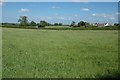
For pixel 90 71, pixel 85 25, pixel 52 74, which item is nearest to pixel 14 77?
pixel 52 74

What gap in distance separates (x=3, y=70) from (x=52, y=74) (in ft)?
6.40

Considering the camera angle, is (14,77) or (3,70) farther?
(3,70)

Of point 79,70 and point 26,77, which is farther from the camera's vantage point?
point 79,70

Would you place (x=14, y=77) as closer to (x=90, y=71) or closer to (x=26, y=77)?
(x=26, y=77)

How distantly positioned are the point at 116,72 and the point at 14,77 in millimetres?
4029

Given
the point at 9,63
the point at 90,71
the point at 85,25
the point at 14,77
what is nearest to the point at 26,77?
the point at 14,77

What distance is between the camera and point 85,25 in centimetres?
5256

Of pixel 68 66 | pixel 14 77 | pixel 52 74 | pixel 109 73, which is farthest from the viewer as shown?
pixel 68 66

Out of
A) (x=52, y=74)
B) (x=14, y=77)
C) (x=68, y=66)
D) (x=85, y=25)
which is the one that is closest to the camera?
(x=14, y=77)

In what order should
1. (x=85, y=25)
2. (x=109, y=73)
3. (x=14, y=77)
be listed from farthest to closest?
(x=85, y=25) → (x=109, y=73) → (x=14, y=77)

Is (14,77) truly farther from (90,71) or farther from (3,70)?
(90,71)

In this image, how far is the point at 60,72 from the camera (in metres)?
6.31

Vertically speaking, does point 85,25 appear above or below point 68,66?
above

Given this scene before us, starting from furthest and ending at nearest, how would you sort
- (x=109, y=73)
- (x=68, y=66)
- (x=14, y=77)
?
(x=68, y=66) → (x=109, y=73) → (x=14, y=77)
